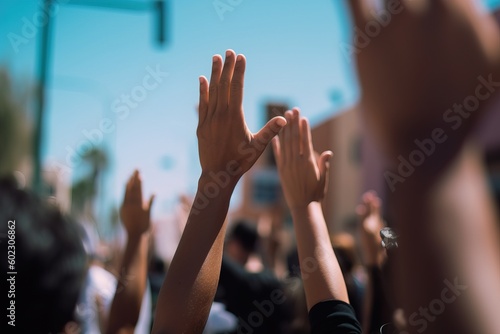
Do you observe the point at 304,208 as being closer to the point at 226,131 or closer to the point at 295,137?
the point at 295,137

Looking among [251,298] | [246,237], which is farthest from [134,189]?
[246,237]

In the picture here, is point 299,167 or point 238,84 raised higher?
point 238,84

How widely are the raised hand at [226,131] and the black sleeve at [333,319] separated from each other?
45 centimetres

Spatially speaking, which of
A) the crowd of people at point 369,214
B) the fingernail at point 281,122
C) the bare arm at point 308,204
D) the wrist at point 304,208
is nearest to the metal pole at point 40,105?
the crowd of people at point 369,214

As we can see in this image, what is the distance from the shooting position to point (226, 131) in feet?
4.80

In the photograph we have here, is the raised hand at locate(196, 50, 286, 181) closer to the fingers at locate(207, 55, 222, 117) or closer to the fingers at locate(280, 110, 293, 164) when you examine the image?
the fingers at locate(207, 55, 222, 117)

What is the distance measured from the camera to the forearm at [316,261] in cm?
168

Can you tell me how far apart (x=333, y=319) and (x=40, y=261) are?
0.80 meters

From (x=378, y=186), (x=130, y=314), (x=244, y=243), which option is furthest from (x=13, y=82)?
(x=130, y=314)

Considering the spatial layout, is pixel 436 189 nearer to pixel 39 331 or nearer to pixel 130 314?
pixel 39 331

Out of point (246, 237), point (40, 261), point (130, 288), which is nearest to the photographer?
point (40, 261)

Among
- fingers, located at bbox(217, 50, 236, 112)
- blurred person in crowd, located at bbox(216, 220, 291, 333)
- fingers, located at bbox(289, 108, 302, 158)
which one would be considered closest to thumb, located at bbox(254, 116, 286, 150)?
fingers, located at bbox(217, 50, 236, 112)

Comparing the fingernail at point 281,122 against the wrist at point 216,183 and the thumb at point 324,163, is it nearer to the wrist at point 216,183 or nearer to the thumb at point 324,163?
the wrist at point 216,183

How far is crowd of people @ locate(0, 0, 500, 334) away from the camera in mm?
499
